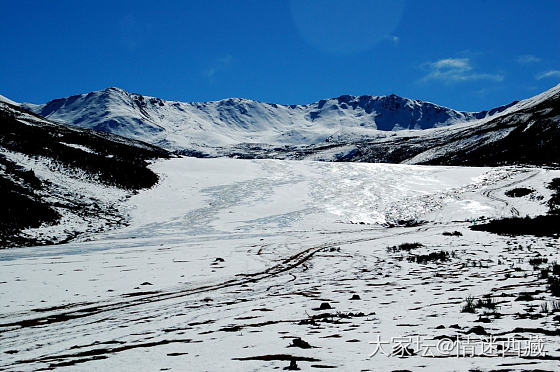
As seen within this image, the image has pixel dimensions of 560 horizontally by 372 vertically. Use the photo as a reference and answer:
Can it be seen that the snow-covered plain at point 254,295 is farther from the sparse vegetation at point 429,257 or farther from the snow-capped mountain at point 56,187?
the snow-capped mountain at point 56,187

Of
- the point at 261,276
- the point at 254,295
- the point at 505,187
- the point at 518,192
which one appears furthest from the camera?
the point at 505,187

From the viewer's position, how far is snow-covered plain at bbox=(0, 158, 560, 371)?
5625 millimetres

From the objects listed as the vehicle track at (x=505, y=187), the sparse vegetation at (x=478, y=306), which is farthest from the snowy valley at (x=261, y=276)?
the vehicle track at (x=505, y=187)

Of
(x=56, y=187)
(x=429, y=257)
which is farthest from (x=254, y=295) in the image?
(x=56, y=187)

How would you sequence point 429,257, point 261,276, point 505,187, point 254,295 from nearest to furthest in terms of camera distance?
point 254,295
point 261,276
point 429,257
point 505,187

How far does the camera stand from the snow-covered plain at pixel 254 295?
5.62 metres

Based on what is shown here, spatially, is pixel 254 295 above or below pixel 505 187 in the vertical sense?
below

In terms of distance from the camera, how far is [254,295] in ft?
35.0

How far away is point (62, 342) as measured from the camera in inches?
280

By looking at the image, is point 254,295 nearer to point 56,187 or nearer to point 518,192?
point 56,187

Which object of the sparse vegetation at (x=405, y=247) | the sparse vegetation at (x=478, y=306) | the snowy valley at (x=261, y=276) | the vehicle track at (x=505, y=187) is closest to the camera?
the snowy valley at (x=261, y=276)

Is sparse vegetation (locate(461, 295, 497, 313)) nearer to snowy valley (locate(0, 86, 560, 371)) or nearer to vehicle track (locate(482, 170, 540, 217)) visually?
snowy valley (locate(0, 86, 560, 371))

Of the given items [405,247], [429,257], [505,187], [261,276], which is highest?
[505,187]

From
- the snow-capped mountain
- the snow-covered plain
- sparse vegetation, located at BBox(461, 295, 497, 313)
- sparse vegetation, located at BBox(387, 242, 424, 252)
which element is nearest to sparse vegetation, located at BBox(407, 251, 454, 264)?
the snow-covered plain
